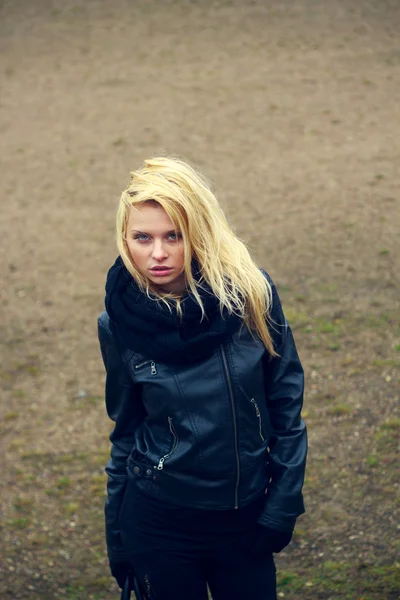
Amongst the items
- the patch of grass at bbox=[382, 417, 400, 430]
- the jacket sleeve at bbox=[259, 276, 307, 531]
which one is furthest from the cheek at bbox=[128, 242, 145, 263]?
the patch of grass at bbox=[382, 417, 400, 430]

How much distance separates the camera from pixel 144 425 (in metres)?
2.59

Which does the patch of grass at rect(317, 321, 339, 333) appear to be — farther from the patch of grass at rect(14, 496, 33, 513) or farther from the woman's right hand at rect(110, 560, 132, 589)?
the woman's right hand at rect(110, 560, 132, 589)

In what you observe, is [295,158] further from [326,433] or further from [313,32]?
[326,433]

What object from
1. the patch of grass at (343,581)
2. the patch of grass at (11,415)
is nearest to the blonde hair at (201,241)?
the patch of grass at (343,581)

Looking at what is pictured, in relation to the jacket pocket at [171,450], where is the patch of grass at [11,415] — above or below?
below

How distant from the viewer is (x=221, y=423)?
2.42m

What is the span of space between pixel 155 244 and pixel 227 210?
243 inches

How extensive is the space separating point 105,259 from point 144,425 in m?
5.43

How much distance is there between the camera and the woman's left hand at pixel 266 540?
8.19ft

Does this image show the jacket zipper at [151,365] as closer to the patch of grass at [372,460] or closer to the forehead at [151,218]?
the forehead at [151,218]

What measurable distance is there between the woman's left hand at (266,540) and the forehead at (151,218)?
906 mm

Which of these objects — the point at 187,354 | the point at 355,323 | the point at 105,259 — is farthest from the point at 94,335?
the point at 187,354

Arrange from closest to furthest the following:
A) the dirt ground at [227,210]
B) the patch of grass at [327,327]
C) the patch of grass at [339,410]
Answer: the dirt ground at [227,210], the patch of grass at [339,410], the patch of grass at [327,327]

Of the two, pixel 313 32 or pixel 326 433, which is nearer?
pixel 326 433
